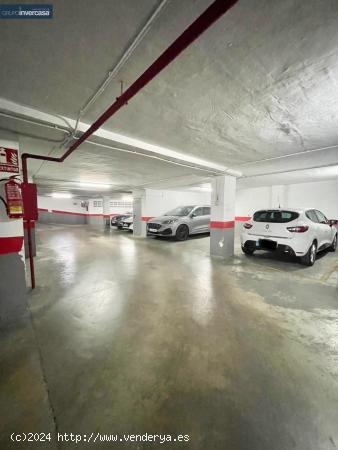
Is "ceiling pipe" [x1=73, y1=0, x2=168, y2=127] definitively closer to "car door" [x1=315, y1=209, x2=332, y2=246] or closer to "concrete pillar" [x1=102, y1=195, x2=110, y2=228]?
"car door" [x1=315, y1=209, x2=332, y2=246]

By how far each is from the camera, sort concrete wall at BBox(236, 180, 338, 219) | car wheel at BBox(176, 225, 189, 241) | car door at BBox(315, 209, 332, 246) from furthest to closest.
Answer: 1. car wheel at BBox(176, 225, 189, 241)
2. concrete wall at BBox(236, 180, 338, 219)
3. car door at BBox(315, 209, 332, 246)

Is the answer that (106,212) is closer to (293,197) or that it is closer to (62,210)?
(62,210)

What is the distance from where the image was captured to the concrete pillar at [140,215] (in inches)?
373

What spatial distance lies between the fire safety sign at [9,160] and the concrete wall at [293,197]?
9411 mm

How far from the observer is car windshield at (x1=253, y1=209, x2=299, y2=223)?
435 cm

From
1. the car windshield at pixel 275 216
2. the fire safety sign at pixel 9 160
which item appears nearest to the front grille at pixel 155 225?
the car windshield at pixel 275 216

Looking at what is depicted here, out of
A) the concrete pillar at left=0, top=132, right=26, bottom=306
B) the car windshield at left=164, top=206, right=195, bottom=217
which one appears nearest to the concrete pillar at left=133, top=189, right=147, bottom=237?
the car windshield at left=164, top=206, right=195, bottom=217

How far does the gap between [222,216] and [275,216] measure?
1.36 metres

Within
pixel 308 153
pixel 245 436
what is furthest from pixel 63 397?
pixel 308 153

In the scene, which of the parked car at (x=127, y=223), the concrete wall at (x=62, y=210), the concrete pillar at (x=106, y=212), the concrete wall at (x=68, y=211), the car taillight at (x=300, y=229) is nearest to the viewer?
the car taillight at (x=300, y=229)

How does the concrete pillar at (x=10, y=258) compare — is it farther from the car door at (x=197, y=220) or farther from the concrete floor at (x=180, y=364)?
the car door at (x=197, y=220)

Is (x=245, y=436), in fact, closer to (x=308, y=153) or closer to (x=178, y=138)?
(x=178, y=138)

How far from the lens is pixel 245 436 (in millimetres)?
1127

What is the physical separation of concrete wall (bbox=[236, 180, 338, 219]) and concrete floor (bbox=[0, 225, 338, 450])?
5818 mm
